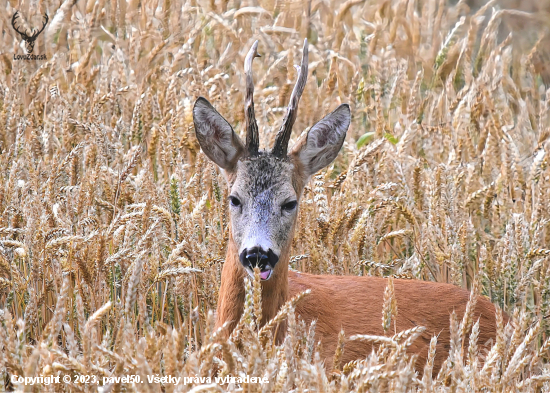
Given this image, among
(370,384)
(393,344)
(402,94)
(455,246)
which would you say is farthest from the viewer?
(402,94)

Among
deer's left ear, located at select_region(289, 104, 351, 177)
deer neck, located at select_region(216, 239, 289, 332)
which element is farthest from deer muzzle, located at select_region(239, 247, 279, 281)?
deer's left ear, located at select_region(289, 104, 351, 177)

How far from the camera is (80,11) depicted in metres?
9.53

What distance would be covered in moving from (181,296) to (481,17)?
5.82m

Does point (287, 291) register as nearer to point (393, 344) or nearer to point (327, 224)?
point (327, 224)

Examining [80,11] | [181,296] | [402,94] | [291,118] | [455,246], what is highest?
[80,11]

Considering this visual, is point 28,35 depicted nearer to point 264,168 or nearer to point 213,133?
point 213,133

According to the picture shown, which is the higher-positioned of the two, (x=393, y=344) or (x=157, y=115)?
(x=157, y=115)

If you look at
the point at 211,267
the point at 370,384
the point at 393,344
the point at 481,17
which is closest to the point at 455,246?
the point at 211,267

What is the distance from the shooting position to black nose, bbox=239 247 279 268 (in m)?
4.14

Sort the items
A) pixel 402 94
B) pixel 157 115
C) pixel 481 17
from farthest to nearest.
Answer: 1. pixel 481 17
2. pixel 402 94
3. pixel 157 115

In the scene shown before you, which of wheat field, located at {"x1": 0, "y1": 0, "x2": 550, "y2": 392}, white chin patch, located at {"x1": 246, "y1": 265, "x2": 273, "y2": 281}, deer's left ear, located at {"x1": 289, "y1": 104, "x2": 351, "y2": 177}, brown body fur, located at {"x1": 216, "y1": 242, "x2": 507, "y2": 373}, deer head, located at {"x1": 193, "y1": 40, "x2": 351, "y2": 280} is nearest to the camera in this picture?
wheat field, located at {"x1": 0, "y1": 0, "x2": 550, "y2": 392}

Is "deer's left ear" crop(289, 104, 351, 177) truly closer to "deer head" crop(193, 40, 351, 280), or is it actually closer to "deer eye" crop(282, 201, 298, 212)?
"deer head" crop(193, 40, 351, 280)

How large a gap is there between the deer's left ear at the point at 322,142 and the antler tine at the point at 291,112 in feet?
0.77

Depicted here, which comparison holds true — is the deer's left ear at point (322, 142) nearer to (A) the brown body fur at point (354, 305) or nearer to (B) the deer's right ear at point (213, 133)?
(B) the deer's right ear at point (213, 133)
